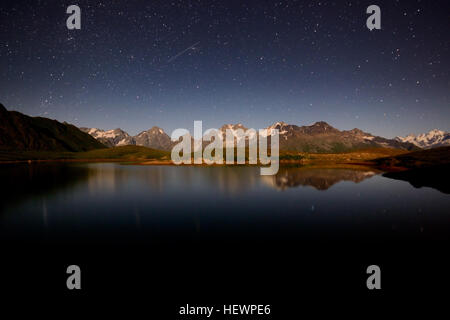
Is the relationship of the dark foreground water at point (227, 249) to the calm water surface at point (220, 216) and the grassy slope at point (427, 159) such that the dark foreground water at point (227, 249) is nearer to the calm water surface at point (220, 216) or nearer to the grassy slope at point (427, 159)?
the calm water surface at point (220, 216)

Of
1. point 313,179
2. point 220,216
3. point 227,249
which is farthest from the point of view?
point 313,179

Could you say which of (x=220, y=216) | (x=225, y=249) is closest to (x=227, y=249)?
(x=225, y=249)

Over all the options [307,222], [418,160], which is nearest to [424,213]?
[307,222]

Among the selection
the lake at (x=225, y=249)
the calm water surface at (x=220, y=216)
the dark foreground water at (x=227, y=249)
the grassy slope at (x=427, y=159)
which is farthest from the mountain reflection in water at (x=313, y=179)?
the grassy slope at (x=427, y=159)

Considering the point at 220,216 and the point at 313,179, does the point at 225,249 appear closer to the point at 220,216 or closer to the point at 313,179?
the point at 220,216

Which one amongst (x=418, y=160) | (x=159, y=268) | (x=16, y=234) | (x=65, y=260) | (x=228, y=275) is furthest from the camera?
(x=418, y=160)

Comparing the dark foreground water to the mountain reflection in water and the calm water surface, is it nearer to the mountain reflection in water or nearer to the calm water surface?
the calm water surface

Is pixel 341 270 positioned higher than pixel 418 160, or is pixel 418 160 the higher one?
pixel 418 160

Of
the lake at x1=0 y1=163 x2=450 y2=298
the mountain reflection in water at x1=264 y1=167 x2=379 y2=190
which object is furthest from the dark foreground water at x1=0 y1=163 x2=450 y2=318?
the mountain reflection in water at x1=264 y1=167 x2=379 y2=190

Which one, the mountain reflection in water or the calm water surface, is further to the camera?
the mountain reflection in water
